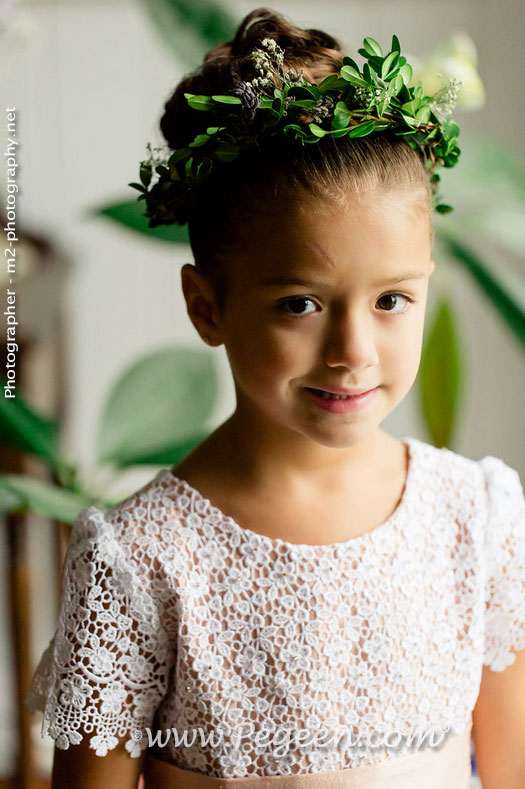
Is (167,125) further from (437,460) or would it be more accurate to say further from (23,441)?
(23,441)

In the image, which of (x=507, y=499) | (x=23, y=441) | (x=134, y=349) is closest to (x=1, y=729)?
(x=134, y=349)

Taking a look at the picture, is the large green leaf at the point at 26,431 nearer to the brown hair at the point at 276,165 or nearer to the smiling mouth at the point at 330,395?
the brown hair at the point at 276,165

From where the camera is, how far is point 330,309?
2.45 feet

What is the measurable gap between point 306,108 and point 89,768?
0.70 m

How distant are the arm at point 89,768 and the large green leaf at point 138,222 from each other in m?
0.74

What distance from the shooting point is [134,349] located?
2.17 metres

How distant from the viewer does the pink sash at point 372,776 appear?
0.83m

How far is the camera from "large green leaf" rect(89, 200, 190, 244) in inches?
48.9

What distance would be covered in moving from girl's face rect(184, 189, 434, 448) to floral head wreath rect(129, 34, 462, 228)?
7cm

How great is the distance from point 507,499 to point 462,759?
11.8 inches

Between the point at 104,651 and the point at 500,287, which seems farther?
the point at 500,287

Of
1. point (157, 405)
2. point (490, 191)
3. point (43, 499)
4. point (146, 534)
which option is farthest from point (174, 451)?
point (490, 191)

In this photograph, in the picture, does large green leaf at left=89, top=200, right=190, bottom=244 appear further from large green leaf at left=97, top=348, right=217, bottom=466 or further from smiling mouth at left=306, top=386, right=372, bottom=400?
smiling mouth at left=306, top=386, right=372, bottom=400

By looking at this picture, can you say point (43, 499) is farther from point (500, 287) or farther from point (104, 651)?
point (500, 287)
